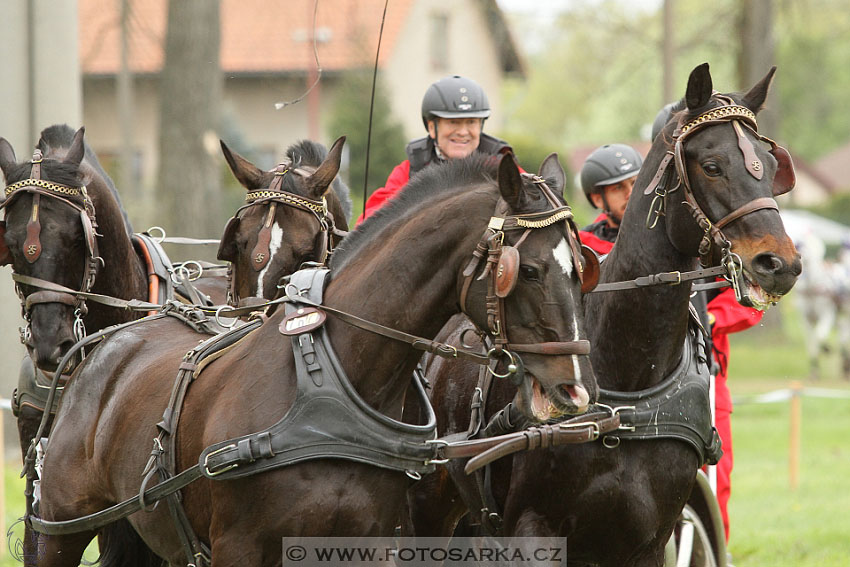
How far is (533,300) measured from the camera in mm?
3559

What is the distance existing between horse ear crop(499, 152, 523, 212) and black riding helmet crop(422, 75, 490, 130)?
227 centimetres

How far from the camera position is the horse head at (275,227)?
5.15 metres

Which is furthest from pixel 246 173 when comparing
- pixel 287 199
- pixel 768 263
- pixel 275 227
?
pixel 768 263

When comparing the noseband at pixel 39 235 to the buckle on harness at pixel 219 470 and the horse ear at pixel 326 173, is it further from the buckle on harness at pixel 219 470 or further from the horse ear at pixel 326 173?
the buckle on harness at pixel 219 470

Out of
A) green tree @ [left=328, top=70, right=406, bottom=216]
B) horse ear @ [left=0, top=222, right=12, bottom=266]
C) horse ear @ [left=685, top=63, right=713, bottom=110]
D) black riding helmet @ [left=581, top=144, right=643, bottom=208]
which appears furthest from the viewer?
green tree @ [left=328, top=70, right=406, bottom=216]

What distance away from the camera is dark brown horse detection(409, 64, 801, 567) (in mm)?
4227

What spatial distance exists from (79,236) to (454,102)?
6.55 feet

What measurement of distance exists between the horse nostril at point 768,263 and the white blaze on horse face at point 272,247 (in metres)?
2.17

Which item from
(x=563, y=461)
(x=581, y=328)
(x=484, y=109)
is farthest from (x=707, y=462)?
(x=484, y=109)

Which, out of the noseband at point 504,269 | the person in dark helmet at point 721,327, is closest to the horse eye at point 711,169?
the person in dark helmet at point 721,327

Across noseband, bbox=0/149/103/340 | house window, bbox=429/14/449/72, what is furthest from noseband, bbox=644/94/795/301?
house window, bbox=429/14/449/72

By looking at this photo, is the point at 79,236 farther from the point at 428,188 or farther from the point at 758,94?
the point at 758,94

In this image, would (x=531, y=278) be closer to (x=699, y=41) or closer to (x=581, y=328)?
(x=581, y=328)

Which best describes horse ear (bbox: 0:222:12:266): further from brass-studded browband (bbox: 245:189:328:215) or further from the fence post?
the fence post
